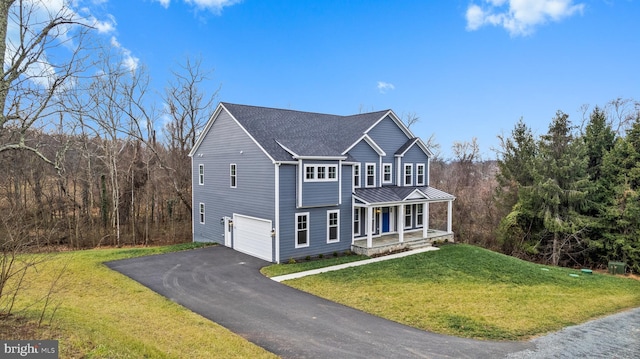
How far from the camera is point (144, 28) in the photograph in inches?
731

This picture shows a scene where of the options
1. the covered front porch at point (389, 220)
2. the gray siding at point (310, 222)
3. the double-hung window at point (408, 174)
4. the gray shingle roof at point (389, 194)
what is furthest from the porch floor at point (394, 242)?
the double-hung window at point (408, 174)

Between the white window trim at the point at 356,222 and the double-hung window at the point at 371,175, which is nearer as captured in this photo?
the white window trim at the point at 356,222

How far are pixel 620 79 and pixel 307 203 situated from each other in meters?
23.0

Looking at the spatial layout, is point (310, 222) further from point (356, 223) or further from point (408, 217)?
point (408, 217)

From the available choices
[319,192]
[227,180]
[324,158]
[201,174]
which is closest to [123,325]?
[319,192]

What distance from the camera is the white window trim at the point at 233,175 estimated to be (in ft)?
59.3

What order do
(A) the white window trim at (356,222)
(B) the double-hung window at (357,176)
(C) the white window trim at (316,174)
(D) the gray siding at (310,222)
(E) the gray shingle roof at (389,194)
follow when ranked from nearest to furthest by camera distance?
(D) the gray siding at (310,222) → (C) the white window trim at (316,174) → (E) the gray shingle roof at (389,194) → (A) the white window trim at (356,222) → (B) the double-hung window at (357,176)

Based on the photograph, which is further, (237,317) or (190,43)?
(190,43)

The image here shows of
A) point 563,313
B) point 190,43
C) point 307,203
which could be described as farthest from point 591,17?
point 190,43

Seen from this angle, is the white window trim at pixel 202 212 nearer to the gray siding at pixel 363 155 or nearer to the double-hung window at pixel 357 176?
the double-hung window at pixel 357 176

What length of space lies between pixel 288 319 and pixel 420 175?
1586cm

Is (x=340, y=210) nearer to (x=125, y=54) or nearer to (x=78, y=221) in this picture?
(x=125, y=54)

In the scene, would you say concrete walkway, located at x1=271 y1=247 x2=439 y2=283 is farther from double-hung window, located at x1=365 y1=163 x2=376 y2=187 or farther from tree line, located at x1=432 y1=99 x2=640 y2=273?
tree line, located at x1=432 y1=99 x2=640 y2=273

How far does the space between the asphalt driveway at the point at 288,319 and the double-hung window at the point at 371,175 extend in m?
8.32
